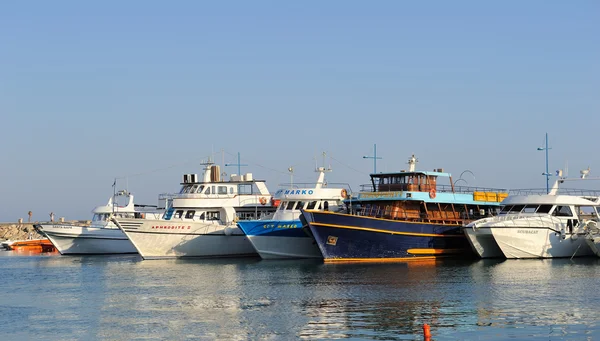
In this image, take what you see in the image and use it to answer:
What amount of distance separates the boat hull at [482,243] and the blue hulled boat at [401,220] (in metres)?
2.19

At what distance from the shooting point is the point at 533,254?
51.7 metres

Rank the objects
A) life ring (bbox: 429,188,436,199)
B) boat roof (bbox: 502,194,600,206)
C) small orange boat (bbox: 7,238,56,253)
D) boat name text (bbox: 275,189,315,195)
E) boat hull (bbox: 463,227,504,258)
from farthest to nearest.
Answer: small orange boat (bbox: 7,238,56,253) < boat name text (bbox: 275,189,315,195) < life ring (bbox: 429,188,436,199) < boat roof (bbox: 502,194,600,206) < boat hull (bbox: 463,227,504,258)

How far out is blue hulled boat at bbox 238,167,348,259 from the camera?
180 feet

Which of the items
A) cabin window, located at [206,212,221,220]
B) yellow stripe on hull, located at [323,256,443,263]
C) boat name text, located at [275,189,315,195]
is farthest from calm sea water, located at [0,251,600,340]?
cabin window, located at [206,212,221,220]

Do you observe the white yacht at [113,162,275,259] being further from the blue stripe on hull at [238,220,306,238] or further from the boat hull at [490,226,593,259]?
the boat hull at [490,226,593,259]

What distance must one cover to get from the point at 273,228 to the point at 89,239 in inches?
869

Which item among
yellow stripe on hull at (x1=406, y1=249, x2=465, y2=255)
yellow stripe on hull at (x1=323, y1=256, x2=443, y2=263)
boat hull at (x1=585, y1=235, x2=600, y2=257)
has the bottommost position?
yellow stripe on hull at (x1=323, y1=256, x2=443, y2=263)

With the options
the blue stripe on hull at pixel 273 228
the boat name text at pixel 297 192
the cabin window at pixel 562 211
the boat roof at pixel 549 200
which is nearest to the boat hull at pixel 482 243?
the boat roof at pixel 549 200

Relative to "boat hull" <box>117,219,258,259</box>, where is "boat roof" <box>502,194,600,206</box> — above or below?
above

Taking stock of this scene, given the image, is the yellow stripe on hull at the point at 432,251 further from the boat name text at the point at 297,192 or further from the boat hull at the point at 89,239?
the boat hull at the point at 89,239

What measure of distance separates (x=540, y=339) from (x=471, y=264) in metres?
25.1

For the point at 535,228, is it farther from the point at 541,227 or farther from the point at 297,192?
the point at 297,192

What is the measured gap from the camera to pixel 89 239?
7056cm

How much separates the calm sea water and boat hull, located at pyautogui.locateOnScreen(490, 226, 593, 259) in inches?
40.3
